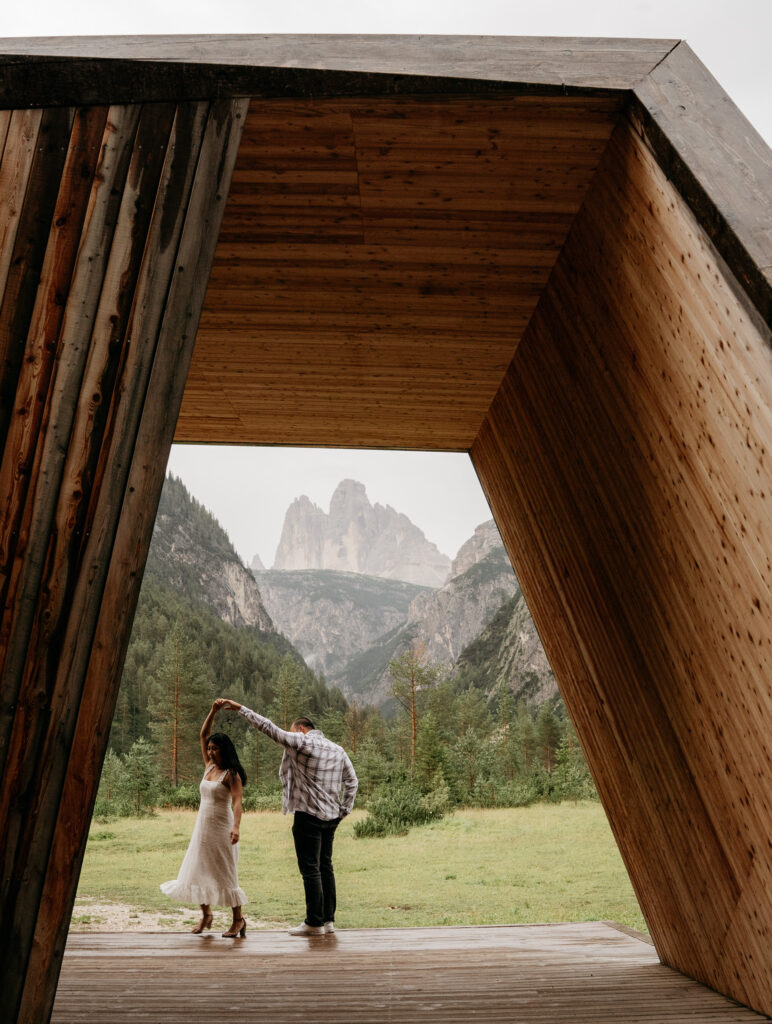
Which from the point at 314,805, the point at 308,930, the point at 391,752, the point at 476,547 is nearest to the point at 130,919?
the point at 308,930

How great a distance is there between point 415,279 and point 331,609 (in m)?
82.3

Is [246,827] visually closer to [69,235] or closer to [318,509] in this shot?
[69,235]

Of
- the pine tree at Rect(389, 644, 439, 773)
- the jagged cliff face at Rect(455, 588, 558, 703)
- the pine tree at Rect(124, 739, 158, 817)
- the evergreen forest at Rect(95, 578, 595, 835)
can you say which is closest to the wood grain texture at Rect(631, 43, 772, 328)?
the evergreen forest at Rect(95, 578, 595, 835)

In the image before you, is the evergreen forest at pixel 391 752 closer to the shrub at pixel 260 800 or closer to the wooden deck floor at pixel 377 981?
the shrub at pixel 260 800

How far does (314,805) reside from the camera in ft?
17.8

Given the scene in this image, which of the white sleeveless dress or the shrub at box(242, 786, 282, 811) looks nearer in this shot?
the white sleeveless dress

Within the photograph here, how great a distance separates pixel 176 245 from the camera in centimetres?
251

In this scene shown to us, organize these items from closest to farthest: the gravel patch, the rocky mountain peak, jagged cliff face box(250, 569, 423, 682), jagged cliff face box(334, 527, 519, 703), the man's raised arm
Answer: the man's raised arm → the gravel patch → jagged cliff face box(334, 527, 519, 703) → the rocky mountain peak → jagged cliff face box(250, 569, 423, 682)

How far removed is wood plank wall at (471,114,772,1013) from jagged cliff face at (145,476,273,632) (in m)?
47.9

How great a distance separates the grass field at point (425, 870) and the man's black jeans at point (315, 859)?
6859 millimetres

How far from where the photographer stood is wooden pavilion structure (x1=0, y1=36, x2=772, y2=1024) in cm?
226

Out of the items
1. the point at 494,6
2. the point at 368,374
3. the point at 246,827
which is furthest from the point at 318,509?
the point at 368,374

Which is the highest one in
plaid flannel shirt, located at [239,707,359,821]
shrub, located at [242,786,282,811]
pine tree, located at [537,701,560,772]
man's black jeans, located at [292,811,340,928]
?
pine tree, located at [537,701,560,772]

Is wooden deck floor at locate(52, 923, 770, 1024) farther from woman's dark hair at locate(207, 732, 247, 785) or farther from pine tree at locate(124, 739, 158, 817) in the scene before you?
pine tree at locate(124, 739, 158, 817)
